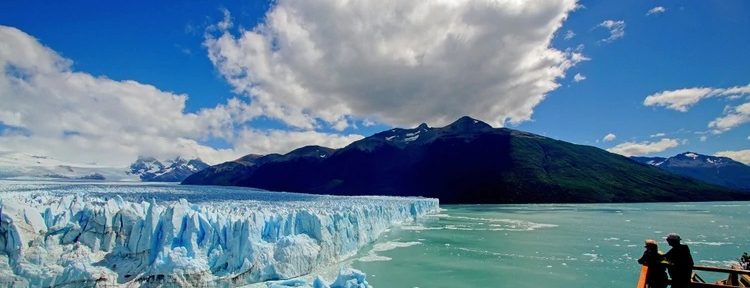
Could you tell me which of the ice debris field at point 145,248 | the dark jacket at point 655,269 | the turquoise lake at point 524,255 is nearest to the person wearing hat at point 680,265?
the dark jacket at point 655,269

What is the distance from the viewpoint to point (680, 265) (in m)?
5.80

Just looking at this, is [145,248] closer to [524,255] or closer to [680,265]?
[680,265]

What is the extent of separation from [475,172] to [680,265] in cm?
12158

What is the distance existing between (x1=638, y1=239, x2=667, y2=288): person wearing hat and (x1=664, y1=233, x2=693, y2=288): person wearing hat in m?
0.12

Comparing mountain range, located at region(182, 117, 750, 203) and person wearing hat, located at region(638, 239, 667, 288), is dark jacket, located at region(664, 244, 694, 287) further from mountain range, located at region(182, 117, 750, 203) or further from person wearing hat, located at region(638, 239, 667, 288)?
mountain range, located at region(182, 117, 750, 203)

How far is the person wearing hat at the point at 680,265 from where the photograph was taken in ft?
18.9

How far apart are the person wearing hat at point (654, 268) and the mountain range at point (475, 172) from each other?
335ft

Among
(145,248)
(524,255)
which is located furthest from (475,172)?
(145,248)

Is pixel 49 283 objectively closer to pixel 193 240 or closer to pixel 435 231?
pixel 193 240

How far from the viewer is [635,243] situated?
29109mm

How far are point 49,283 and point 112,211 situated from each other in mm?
3529

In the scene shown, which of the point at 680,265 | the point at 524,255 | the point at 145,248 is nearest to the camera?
the point at 680,265

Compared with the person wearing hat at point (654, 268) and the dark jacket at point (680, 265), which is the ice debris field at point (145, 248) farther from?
the dark jacket at point (680, 265)

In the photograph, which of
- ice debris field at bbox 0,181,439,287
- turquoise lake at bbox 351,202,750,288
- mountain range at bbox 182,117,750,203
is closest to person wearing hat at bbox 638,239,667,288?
ice debris field at bbox 0,181,439,287
